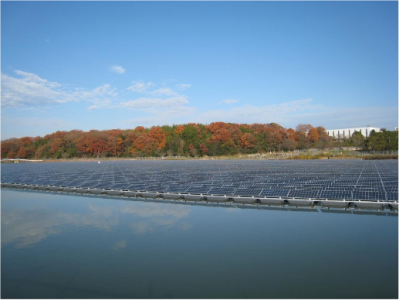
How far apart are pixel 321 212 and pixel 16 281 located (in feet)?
40.0

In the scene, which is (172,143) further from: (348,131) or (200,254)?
(348,131)

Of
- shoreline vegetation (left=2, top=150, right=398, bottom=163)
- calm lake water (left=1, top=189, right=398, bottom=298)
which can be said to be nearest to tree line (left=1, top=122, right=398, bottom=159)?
shoreline vegetation (left=2, top=150, right=398, bottom=163)

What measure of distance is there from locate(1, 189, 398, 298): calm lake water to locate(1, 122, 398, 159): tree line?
57483 millimetres

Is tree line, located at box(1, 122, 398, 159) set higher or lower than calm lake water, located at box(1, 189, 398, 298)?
higher

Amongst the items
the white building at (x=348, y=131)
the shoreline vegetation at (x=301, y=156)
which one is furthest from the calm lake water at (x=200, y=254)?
the white building at (x=348, y=131)

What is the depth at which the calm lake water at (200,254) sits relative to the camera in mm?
6949

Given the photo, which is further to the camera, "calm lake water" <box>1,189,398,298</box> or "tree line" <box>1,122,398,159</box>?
"tree line" <box>1,122,398,159</box>

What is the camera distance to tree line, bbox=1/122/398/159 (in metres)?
72.2

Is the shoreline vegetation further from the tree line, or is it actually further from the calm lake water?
the calm lake water

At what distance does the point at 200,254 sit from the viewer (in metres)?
9.21

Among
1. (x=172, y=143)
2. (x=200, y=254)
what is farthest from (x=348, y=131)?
(x=200, y=254)

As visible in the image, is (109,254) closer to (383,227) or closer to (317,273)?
(317,273)

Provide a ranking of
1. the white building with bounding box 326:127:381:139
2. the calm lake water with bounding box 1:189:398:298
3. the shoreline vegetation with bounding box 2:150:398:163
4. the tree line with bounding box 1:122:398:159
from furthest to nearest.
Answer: the white building with bounding box 326:127:381:139, the tree line with bounding box 1:122:398:159, the shoreline vegetation with bounding box 2:150:398:163, the calm lake water with bounding box 1:189:398:298

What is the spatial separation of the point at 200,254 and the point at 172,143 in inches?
2609
